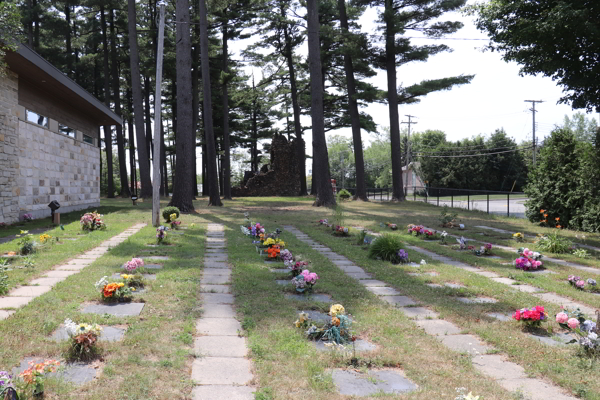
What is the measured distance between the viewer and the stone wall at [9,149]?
9.43m

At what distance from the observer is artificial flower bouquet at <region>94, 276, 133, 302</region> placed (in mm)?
3662

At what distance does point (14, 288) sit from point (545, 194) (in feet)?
40.3

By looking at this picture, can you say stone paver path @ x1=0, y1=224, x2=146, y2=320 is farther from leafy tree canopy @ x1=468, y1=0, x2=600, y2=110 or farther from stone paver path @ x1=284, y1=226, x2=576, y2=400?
leafy tree canopy @ x1=468, y1=0, x2=600, y2=110

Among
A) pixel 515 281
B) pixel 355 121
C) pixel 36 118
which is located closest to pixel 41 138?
pixel 36 118

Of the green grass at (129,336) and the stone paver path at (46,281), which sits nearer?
the green grass at (129,336)

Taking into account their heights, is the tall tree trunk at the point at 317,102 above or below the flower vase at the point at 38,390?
above

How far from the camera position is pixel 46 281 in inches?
177

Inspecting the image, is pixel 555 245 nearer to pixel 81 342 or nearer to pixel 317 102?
pixel 81 342

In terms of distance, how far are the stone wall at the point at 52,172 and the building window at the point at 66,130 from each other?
177 mm

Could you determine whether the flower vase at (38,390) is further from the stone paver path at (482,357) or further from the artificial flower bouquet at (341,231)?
the artificial flower bouquet at (341,231)

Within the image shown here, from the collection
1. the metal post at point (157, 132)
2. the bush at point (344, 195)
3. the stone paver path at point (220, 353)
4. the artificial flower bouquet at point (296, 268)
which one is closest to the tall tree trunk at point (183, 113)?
the metal post at point (157, 132)

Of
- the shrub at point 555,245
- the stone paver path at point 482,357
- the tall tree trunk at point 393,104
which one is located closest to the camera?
the stone paver path at point 482,357

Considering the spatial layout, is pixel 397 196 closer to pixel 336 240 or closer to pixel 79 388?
pixel 336 240

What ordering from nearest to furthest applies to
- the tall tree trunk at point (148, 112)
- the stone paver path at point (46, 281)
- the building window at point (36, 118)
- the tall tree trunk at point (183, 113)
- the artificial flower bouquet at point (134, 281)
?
the stone paver path at point (46, 281) < the artificial flower bouquet at point (134, 281) < the building window at point (36, 118) < the tall tree trunk at point (183, 113) < the tall tree trunk at point (148, 112)
